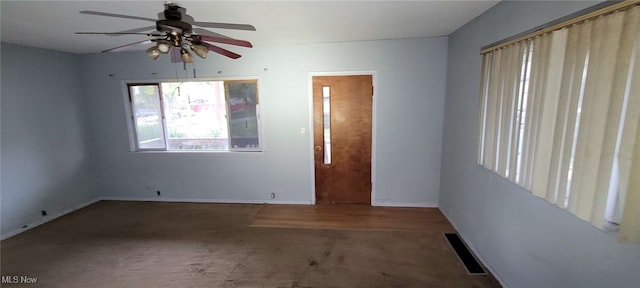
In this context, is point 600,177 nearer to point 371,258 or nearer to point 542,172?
point 542,172

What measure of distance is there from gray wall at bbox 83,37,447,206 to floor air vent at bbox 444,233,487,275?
0.93 meters

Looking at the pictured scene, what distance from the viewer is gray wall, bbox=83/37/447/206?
12.2 ft

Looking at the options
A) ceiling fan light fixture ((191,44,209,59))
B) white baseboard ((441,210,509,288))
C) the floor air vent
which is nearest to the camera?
ceiling fan light fixture ((191,44,209,59))

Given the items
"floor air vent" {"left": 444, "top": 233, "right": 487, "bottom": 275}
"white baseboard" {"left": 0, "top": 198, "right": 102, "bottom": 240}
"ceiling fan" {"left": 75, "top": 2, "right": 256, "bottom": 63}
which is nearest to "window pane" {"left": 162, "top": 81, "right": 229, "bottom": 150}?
"white baseboard" {"left": 0, "top": 198, "right": 102, "bottom": 240}

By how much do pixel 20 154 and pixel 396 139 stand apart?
5191 mm

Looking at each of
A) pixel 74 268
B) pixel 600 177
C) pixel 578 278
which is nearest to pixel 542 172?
pixel 600 177

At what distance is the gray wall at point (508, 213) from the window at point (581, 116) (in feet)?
0.42

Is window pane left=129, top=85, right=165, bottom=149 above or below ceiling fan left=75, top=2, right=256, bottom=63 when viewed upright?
below

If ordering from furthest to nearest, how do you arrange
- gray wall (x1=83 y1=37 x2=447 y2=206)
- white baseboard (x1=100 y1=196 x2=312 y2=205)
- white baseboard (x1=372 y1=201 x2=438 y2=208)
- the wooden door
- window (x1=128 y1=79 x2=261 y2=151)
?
white baseboard (x1=100 y1=196 x2=312 y2=205) < window (x1=128 y1=79 x2=261 y2=151) < white baseboard (x1=372 y1=201 x2=438 y2=208) < the wooden door < gray wall (x1=83 y1=37 x2=447 y2=206)

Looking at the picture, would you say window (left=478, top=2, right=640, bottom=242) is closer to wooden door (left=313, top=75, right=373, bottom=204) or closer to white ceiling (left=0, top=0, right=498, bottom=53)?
white ceiling (left=0, top=0, right=498, bottom=53)

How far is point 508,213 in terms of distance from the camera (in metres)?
2.21

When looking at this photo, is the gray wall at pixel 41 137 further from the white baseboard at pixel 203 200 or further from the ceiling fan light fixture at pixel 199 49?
the ceiling fan light fixture at pixel 199 49

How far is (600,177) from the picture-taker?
1343mm

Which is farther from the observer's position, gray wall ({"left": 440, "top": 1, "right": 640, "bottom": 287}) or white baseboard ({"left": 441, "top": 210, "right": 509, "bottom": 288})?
white baseboard ({"left": 441, "top": 210, "right": 509, "bottom": 288})
